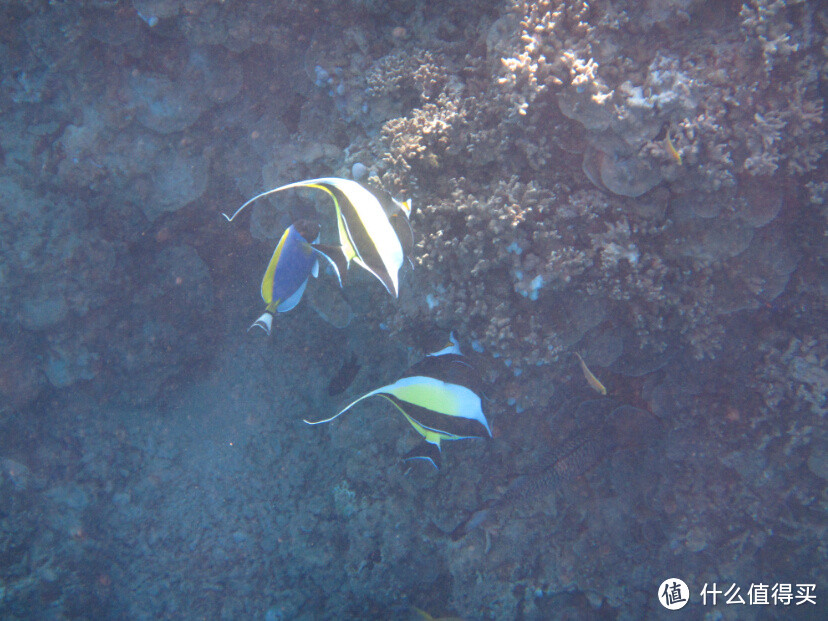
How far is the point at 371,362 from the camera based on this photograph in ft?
13.8

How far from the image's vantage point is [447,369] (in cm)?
244

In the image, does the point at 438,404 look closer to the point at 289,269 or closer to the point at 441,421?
the point at 441,421

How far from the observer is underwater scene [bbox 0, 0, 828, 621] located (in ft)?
8.38

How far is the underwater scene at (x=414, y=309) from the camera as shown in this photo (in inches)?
101

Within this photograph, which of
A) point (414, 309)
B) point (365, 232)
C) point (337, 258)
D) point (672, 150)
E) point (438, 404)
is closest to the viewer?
point (365, 232)

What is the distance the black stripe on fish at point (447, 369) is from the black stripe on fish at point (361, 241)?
1.02 metres

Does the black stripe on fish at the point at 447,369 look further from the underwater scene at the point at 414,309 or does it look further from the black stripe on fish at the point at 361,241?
the black stripe on fish at the point at 361,241

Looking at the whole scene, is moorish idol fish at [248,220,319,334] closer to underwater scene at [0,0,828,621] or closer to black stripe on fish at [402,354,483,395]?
underwater scene at [0,0,828,621]

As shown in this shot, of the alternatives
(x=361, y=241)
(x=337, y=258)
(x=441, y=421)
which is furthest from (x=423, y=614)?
(x=361, y=241)

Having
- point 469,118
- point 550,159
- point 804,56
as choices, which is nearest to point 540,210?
point 550,159

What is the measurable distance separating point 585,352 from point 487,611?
3113 millimetres

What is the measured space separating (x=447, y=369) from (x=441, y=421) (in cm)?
33

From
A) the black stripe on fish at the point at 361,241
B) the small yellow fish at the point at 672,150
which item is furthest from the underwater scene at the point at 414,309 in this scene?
the small yellow fish at the point at 672,150

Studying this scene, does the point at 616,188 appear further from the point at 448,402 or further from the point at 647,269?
the point at 448,402
